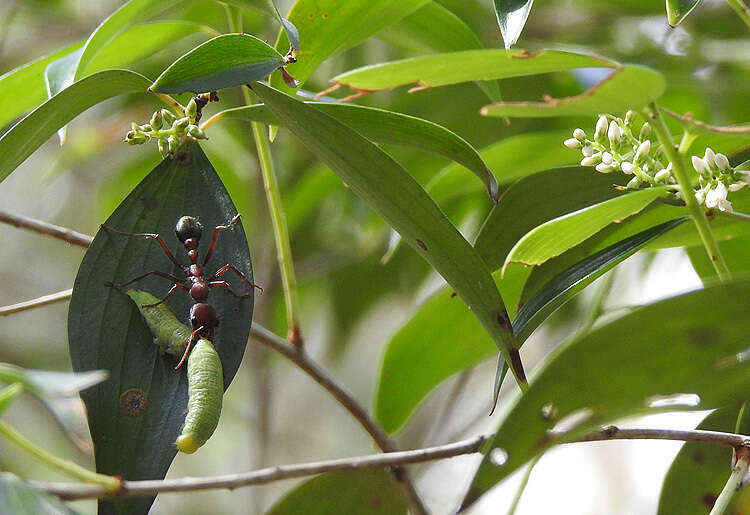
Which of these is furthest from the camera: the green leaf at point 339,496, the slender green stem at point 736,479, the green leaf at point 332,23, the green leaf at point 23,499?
the green leaf at point 339,496

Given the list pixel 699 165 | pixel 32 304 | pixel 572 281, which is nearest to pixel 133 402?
pixel 32 304

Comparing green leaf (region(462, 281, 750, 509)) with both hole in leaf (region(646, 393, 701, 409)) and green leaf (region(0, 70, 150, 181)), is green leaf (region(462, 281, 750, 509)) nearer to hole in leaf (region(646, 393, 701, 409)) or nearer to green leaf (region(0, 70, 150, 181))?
hole in leaf (region(646, 393, 701, 409))

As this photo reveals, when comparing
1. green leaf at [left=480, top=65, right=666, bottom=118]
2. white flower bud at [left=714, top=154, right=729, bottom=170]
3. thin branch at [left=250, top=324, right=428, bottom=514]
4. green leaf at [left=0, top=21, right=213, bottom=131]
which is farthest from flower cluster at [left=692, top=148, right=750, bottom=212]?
green leaf at [left=0, top=21, right=213, bottom=131]

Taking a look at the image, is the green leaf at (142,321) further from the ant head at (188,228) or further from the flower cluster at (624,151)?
the flower cluster at (624,151)

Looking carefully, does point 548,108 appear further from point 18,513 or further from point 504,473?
point 18,513

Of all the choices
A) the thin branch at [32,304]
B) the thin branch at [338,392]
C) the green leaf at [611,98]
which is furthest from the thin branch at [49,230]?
the green leaf at [611,98]

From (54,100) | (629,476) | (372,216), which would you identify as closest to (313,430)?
(629,476)
